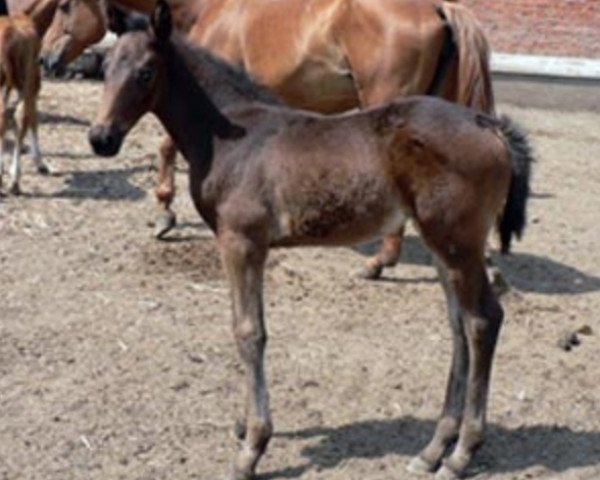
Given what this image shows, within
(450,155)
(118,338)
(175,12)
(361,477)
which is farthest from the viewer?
(175,12)

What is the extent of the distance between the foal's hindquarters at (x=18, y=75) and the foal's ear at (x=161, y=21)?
14.4 feet

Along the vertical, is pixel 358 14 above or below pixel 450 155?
below

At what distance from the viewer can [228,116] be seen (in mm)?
5273

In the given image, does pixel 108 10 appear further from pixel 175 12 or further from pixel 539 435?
pixel 175 12

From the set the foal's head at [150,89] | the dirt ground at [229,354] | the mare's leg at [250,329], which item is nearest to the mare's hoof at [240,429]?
the dirt ground at [229,354]

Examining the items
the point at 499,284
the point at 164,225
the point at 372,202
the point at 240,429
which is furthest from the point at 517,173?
the point at 164,225

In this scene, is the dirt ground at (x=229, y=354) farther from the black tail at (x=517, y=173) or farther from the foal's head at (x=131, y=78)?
the foal's head at (x=131, y=78)

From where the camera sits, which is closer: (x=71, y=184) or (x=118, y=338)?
(x=118, y=338)

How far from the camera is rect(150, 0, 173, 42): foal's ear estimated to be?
16.8ft

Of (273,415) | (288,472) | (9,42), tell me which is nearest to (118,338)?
(273,415)

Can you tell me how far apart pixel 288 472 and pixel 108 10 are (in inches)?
80.8

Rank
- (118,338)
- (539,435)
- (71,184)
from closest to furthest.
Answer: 1. (539,435)
2. (118,338)
3. (71,184)

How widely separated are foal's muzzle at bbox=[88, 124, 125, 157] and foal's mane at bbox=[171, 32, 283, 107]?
0.40 metres

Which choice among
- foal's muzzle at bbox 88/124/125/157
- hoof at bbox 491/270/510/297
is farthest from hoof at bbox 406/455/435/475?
hoof at bbox 491/270/510/297
